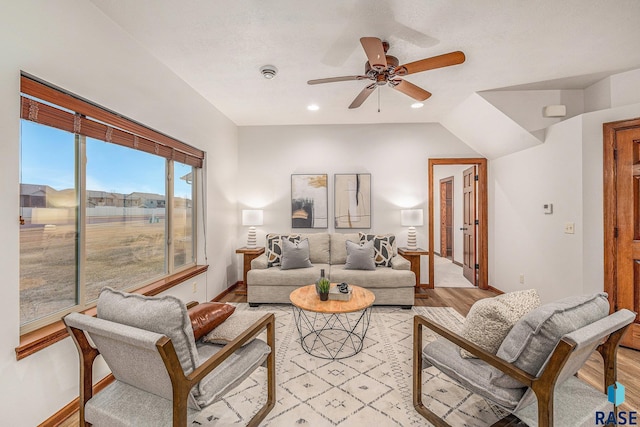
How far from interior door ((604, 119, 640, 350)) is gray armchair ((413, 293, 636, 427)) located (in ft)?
5.79

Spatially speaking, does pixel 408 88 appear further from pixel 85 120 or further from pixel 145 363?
pixel 145 363

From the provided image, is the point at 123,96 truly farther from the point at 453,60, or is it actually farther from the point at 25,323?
the point at 453,60

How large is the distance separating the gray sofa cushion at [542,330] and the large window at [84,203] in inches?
104

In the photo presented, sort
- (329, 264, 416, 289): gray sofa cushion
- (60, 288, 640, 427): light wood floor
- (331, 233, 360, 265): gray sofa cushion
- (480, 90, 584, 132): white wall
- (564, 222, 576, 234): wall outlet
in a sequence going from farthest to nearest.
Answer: (331, 233, 360, 265): gray sofa cushion
(329, 264, 416, 289): gray sofa cushion
(480, 90, 584, 132): white wall
(564, 222, 576, 234): wall outlet
(60, 288, 640, 427): light wood floor

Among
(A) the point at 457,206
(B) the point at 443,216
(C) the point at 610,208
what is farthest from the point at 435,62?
(B) the point at 443,216

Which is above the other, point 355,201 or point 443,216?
point 355,201

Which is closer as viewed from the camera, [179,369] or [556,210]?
[179,369]

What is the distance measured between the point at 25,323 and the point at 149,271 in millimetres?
1169

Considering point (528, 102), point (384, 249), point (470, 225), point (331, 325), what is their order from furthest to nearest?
point (470, 225) → point (384, 249) → point (528, 102) → point (331, 325)

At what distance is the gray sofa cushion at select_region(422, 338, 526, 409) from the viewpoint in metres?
1.32

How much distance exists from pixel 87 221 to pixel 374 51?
2.44m

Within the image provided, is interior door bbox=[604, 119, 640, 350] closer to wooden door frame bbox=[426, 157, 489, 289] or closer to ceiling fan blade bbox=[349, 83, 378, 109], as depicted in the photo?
wooden door frame bbox=[426, 157, 489, 289]

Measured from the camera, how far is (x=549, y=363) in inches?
43.6


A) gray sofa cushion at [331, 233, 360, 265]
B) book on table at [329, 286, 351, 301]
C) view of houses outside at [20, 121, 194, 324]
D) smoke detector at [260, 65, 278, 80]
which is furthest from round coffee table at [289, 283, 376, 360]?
smoke detector at [260, 65, 278, 80]
